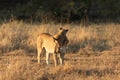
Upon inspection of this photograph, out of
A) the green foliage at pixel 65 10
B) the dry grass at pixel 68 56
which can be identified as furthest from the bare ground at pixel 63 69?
the green foliage at pixel 65 10

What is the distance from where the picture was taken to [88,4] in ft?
81.8

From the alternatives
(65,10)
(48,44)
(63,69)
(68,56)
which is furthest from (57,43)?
(65,10)

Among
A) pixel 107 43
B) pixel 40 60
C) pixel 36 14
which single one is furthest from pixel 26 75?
pixel 36 14

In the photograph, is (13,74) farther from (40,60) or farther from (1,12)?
(1,12)

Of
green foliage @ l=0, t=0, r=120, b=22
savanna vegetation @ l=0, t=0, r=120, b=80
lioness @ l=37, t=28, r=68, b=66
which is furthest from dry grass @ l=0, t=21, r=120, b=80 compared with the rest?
green foliage @ l=0, t=0, r=120, b=22

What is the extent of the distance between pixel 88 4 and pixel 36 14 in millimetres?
3396

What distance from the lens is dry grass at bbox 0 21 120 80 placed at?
32.0ft

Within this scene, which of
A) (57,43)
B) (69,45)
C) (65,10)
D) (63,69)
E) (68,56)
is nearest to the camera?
(63,69)

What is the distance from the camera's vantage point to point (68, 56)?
13.1m

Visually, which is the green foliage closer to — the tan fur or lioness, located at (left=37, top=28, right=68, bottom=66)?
the tan fur

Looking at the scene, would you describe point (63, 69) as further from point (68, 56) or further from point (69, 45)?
point (69, 45)

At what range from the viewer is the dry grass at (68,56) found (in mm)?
9750

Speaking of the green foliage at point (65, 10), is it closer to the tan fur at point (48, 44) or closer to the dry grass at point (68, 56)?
the dry grass at point (68, 56)

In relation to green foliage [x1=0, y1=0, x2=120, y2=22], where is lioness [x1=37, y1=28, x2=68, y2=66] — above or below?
below
